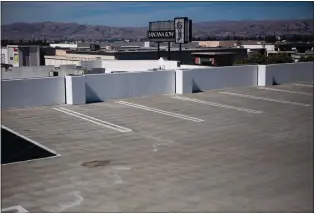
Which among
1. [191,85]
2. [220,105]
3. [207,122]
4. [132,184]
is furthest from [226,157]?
[191,85]

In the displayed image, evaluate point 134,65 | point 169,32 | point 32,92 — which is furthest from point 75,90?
point 169,32

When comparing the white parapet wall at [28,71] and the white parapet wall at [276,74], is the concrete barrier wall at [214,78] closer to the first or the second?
the white parapet wall at [276,74]

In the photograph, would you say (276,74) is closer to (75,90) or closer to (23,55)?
(75,90)

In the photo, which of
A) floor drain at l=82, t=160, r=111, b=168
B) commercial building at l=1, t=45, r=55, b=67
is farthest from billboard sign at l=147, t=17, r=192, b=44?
floor drain at l=82, t=160, r=111, b=168

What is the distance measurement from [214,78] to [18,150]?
10827 mm

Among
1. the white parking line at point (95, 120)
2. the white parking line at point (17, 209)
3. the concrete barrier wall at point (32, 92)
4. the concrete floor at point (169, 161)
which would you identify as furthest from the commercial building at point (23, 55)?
the white parking line at point (17, 209)

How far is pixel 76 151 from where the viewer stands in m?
8.64

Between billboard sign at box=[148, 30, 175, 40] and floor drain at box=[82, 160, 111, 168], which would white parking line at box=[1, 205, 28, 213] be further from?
billboard sign at box=[148, 30, 175, 40]

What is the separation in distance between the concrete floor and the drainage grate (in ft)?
1.06

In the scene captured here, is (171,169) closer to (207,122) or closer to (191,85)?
(207,122)

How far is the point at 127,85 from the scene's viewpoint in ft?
50.6

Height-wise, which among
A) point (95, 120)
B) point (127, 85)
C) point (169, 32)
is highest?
point (169, 32)

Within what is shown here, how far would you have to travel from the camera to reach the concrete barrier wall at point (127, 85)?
48.1ft

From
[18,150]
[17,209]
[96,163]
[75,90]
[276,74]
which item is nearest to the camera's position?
[17,209]
